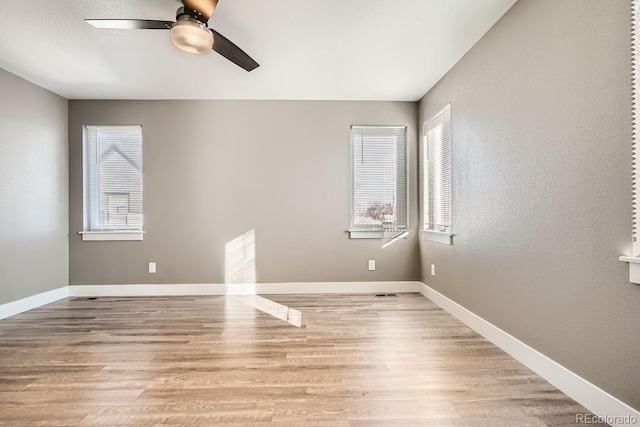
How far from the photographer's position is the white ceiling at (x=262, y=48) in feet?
7.34

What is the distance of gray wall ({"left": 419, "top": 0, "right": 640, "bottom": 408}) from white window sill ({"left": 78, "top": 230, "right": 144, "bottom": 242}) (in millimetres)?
3831

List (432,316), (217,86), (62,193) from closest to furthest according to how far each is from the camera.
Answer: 1. (432,316)
2. (217,86)
3. (62,193)

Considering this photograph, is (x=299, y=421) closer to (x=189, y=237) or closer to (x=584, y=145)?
(x=584, y=145)

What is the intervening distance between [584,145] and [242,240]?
3433 millimetres

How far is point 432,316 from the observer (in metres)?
3.13

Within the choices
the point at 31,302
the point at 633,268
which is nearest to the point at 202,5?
the point at 633,268

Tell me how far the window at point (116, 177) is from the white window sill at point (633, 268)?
446cm

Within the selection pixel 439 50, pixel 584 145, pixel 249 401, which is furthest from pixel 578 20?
pixel 249 401

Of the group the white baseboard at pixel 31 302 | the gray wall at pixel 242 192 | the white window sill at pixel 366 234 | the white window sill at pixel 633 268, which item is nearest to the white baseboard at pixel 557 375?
the white window sill at pixel 633 268

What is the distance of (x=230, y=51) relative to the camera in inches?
93.7

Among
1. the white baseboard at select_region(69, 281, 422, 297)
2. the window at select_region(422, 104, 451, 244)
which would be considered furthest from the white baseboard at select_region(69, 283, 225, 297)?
the window at select_region(422, 104, 451, 244)

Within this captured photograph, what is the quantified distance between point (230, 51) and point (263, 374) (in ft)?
7.41

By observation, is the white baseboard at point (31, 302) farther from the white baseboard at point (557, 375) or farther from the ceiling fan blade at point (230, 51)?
the white baseboard at point (557, 375)

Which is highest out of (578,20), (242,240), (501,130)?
(578,20)
